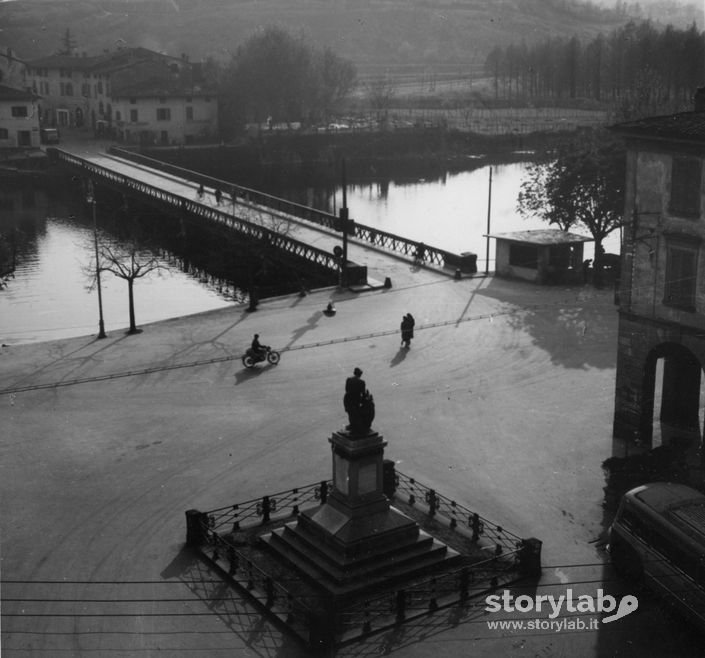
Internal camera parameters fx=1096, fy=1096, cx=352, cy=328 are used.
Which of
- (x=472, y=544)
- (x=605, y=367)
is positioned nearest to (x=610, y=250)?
(x=605, y=367)

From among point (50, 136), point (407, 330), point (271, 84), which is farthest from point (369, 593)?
point (271, 84)

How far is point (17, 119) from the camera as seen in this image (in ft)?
400

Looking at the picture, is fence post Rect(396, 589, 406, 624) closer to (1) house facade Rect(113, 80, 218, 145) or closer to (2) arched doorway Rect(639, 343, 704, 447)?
(2) arched doorway Rect(639, 343, 704, 447)

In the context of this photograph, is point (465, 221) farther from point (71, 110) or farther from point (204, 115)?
point (71, 110)

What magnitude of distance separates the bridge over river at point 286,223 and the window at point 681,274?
77.0ft

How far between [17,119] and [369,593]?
11019cm

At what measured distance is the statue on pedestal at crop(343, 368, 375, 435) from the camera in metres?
22.6

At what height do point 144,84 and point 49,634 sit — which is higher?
point 144,84

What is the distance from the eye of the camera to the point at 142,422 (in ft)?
109

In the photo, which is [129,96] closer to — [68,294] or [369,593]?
[68,294]

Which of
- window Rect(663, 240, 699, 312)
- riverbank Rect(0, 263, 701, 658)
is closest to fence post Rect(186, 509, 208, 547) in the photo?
riverbank Rect(0, 263, 701, 658)

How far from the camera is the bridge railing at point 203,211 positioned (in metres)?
61.3

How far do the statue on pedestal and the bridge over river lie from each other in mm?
30045

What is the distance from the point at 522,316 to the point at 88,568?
2676 cm
